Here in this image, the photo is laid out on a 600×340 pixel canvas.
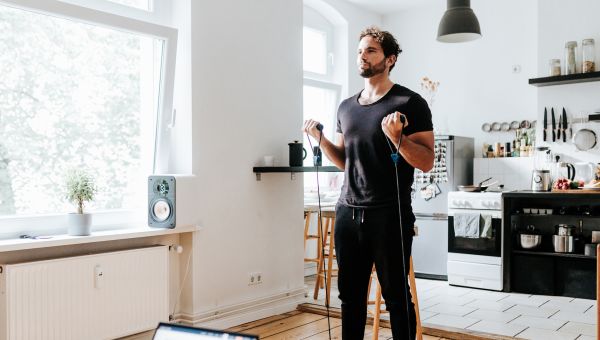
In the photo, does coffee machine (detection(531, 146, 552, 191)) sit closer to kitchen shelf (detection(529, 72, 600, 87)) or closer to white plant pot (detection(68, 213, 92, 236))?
kitchen shelf (detection(529, 72, 600, 87))

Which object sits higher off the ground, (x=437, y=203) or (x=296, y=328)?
(x=437, y=203)

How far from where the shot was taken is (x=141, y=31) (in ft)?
11.3

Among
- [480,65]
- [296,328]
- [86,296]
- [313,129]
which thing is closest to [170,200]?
[86,296]

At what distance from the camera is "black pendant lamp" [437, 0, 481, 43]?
4324mm

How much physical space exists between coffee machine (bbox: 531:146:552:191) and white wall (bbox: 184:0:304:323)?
231cm

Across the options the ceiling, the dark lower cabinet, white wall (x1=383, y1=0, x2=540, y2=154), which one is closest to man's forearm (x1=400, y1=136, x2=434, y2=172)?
the dark lower cabinet

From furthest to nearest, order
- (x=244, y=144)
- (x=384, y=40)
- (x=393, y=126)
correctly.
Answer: (x=244, y=144) → (x=384, y=40) → (x=393, y=126)

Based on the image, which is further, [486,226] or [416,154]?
[486,226]

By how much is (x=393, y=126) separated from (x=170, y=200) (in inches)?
71.4

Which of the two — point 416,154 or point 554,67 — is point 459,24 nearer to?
point 554,67

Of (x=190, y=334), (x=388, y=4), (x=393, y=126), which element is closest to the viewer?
(x=190, y=334)

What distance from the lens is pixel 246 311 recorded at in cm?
408

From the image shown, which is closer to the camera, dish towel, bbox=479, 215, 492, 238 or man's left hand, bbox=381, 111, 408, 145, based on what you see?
man's left hand, bbox=381, 111, 408, 145

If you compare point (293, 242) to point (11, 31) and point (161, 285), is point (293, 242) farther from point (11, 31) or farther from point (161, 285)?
point (11, 31)
